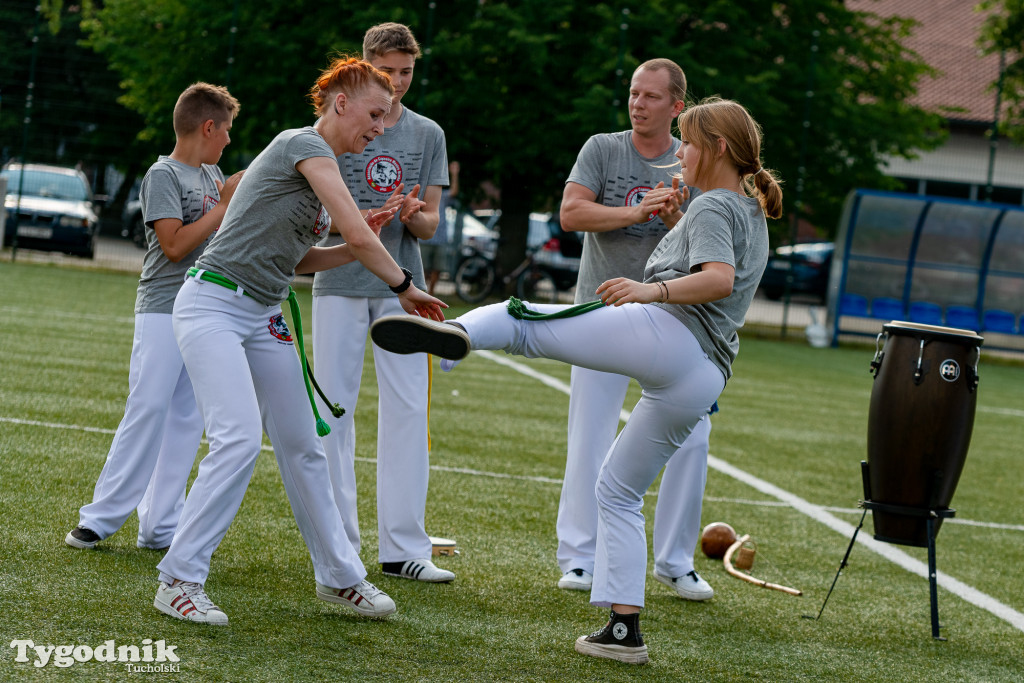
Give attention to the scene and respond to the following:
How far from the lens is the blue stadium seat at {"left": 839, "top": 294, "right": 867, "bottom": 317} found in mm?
20203

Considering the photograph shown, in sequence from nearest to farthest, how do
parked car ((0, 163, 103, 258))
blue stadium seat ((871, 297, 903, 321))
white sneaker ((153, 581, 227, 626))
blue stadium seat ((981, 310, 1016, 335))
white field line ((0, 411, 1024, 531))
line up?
white sneaker ((153, 581, 227, 626)) < white field line ((0, 411, 1024, 531)) < parked car ((0, 163, 103, 258)) < blue stadium seat ((871, 297, 903, 321)) < blue stadium seat ((981, 310, 1016, 335))

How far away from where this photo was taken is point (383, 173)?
16.7ft

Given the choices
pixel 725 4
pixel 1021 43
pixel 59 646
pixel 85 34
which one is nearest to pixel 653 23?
pixel 725 4

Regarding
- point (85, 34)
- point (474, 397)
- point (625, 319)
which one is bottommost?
point (474, 397)

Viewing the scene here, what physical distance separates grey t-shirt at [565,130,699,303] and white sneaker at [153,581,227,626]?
2041 mm

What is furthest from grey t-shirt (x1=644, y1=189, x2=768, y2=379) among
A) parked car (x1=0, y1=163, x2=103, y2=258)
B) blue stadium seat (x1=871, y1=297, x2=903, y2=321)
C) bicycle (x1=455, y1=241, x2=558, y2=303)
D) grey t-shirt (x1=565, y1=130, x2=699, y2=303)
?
parked car (x1=0, y1=163, x2=103, y2=258)

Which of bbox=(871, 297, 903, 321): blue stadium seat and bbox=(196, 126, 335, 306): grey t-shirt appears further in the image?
bbox=(871, 297, 903, 321): blue stadium seat

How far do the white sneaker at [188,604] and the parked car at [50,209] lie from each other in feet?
54.1

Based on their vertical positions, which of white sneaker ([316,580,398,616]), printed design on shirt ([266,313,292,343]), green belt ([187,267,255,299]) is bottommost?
white sneaker ([316,580,398,616])

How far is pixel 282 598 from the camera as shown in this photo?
172 inches

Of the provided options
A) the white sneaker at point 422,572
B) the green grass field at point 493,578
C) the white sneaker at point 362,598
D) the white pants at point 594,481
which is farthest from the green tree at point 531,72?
the white sneaker at point 362,598

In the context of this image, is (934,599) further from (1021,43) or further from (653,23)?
(1021,43)

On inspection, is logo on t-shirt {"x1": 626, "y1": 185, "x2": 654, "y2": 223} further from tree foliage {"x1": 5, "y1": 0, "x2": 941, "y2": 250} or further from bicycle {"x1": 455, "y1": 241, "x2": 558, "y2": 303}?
bicycle {"x1": 455, "y1": 241, "x2": 558, "y2": 303}

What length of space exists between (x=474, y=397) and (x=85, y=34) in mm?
14633
